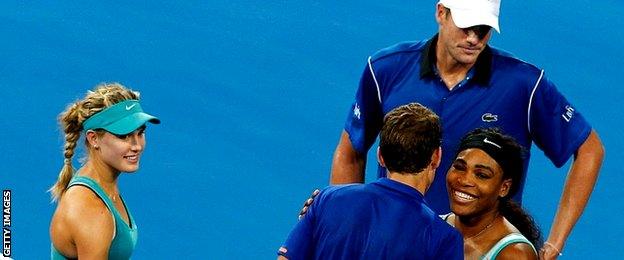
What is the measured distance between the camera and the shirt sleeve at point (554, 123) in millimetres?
4957

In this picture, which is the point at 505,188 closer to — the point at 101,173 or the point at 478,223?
the point at 478,223

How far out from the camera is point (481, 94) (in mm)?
4977

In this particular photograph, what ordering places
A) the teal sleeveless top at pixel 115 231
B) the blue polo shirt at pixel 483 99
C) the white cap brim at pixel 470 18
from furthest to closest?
1. the blue polo shirt at pixel 483 99
2. the white cap brim at pixel 470 18
3. the teal sleeveless top at pixel 115 231

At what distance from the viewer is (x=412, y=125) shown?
4.12m

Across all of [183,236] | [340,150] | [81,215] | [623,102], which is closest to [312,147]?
[183,236]

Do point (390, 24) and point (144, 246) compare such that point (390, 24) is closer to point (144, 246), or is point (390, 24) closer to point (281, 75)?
point (281, 75)

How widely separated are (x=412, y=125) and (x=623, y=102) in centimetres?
458

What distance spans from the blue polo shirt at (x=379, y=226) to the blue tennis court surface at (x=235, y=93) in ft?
11.8

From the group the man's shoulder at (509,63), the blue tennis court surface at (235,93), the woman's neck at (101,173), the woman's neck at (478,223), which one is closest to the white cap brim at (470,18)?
the man's shoulder at (509,63)

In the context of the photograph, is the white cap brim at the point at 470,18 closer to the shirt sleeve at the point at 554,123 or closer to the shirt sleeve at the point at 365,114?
the shirt sleeve at the point at 554,123

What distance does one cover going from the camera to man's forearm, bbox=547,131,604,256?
4.96 m

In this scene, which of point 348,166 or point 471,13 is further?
point 348,166

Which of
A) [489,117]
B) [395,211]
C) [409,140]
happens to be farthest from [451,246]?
[489,117]

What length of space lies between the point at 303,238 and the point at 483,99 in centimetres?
103
